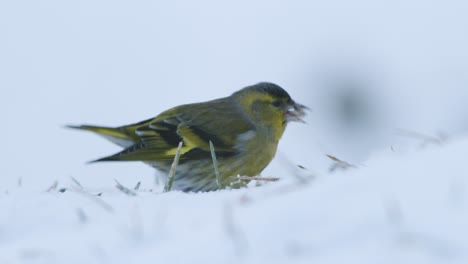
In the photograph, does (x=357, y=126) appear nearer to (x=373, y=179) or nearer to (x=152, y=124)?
(x=152, y=124)

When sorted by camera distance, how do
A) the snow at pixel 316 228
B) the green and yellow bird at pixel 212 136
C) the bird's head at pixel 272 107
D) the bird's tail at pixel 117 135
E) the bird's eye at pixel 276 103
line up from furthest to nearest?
the bird's eye at pixel 276 103, the bird's head at pixel 272 107, the bird's tail at pixel 117 135, the green and yellow bird at pixel 212 136, the snow at pixel 316 228

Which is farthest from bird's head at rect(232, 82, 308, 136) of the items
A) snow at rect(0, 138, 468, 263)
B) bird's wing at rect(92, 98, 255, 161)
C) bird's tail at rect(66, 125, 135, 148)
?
snow at rect(0, 138, 468, 263)

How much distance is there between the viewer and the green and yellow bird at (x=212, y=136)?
6.53 m

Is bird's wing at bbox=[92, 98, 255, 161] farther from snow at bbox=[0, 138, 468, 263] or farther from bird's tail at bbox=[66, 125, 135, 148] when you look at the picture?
snow at bbox=[0, 138, 468, 263]

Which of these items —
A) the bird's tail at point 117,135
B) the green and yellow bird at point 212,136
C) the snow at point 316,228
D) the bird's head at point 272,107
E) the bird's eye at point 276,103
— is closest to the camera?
the snow at point 316,228

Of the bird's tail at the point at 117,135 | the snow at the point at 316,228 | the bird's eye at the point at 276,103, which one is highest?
the snow at the point at 316,228

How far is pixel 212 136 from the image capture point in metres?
6.79

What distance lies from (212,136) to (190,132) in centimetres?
17

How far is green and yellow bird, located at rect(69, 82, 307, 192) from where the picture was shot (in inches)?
257

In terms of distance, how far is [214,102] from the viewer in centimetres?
726

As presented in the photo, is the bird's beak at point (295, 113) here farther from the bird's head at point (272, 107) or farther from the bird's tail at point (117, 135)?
the bird's tail at point (117, 135)

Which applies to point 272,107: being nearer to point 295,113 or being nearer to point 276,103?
point 276,103

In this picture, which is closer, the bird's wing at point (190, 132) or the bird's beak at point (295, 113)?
the bird's wing at point (190, 132)

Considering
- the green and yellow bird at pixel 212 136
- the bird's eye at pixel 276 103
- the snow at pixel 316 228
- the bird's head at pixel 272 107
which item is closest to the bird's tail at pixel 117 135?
the green and yellow bird at pixel 212 136
